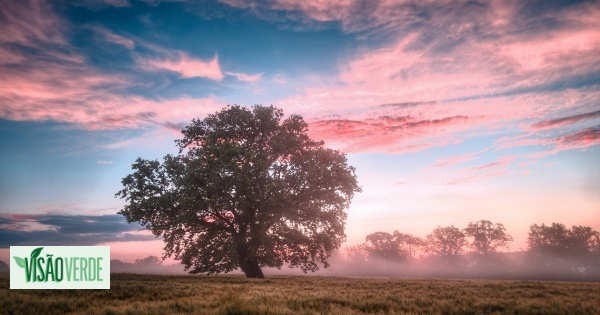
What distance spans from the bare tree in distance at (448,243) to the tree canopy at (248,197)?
105 metres

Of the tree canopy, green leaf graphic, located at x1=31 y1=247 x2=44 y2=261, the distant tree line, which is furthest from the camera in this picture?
the distant tree line

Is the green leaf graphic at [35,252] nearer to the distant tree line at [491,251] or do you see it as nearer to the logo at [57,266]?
the logo at [57,266]

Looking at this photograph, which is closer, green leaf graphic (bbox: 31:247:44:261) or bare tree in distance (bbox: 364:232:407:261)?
green leaf graphic (bbox: 31:247:44:261)

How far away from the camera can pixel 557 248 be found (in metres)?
107

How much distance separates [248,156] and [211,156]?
3.29m

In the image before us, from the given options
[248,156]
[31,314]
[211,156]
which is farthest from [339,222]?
[31,314]

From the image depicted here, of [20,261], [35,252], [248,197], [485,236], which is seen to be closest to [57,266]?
[35,252]

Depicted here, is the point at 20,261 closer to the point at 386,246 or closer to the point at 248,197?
the point at 248,197

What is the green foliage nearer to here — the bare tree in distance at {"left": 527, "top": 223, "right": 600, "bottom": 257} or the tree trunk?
the tree trunk

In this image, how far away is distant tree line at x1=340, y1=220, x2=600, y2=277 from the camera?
346 ft

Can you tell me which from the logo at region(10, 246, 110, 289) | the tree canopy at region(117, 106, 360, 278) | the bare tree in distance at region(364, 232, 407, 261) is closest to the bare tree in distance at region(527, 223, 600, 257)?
the bare tree in distance at region(364, 232, 407, 261)

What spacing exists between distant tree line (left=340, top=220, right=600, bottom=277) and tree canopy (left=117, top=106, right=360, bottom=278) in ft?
346

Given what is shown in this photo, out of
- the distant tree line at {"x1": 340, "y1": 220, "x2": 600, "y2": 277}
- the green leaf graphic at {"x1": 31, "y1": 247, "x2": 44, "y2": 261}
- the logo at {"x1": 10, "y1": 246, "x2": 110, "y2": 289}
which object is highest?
the green leaf graphic at {"x1": 31, "y1": 247, "x2": 44, "y2": 261}

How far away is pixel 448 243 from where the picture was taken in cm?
12006
